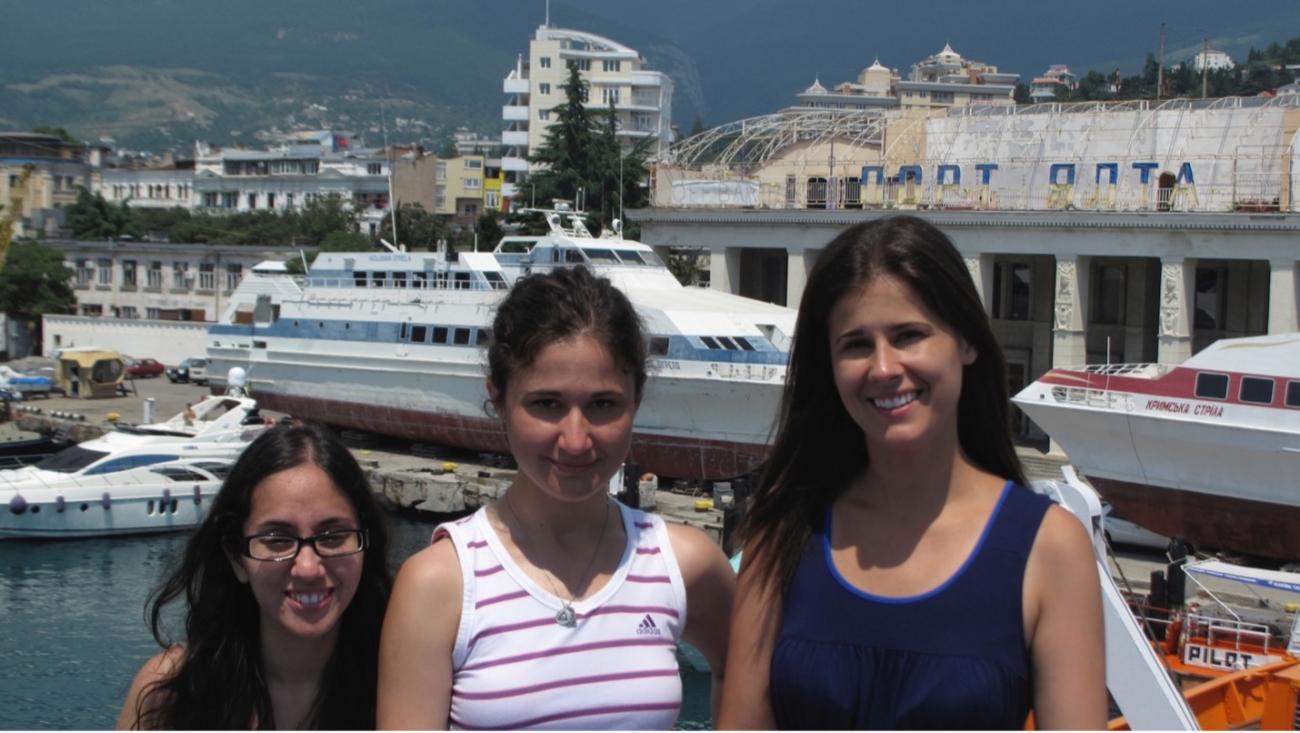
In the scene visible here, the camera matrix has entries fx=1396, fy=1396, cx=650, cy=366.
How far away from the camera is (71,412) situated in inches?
1400

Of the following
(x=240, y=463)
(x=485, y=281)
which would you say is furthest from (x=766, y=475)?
(x=485, y=281)

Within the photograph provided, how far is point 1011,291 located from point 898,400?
32.4 m

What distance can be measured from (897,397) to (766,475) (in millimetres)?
491

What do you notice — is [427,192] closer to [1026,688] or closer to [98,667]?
[98,667]

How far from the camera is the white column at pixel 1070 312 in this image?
29.0 meters

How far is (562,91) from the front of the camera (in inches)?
3253

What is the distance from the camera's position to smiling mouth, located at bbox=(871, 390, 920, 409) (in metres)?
3.15

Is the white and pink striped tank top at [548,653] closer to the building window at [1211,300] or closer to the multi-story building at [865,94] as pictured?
the building window at [1211,300]

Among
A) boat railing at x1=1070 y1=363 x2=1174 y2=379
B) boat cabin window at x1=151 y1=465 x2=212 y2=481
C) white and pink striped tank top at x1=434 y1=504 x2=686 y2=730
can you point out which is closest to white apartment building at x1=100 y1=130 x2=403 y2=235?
boat cabin window at x1=151 y1=465 x2=212 y2=481

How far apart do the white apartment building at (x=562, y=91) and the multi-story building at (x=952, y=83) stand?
27.3 metres

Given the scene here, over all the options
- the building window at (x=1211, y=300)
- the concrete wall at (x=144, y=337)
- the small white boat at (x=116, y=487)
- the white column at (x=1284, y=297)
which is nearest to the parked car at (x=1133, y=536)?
the white column at (x=1284, y=297)

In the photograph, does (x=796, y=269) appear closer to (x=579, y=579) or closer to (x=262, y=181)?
(x=579, y=579)

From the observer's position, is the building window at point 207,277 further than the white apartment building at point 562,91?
No

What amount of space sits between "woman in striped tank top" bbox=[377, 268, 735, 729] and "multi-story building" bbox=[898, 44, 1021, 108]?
103238 millimetres
